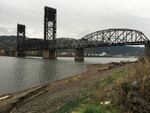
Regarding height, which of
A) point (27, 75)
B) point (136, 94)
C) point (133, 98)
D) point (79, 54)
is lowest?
point (27, 75)

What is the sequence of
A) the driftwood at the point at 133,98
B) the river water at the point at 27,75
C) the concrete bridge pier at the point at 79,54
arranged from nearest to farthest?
the driftwood at the point at 133,98, the river water at the point at 27,75, the concrete bridge pier at the point at 79,54

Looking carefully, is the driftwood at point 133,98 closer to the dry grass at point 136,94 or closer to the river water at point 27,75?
the dry grass at point 136,94

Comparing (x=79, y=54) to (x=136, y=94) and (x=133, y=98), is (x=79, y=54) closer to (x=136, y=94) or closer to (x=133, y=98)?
(x=136, y=94)

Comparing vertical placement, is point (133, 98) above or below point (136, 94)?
below

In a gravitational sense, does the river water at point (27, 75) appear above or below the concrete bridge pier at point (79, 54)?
below

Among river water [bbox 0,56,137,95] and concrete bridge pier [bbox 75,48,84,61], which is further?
concrete bridge pier [bbox 75,48,84,61]

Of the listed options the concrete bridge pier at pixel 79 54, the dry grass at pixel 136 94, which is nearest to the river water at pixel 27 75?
the dry grass at pixel 136 94

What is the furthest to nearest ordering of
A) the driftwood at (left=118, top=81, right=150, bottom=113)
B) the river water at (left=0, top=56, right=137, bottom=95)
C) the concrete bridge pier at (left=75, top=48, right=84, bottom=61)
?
the concrete bridge pier at (left=75, top=48, right=84, bottom=61), the river water at (left=0, top=56, right=137, bottom=95), the driftwood at (left=118, top=81, right=150, bottom=113)

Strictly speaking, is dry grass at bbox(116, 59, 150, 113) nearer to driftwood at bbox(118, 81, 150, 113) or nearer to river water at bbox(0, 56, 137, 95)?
driftwood at bbox(118, 81, 150, 113)

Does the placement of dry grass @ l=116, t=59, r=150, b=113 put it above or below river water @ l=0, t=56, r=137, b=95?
above

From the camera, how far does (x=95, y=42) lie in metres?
199

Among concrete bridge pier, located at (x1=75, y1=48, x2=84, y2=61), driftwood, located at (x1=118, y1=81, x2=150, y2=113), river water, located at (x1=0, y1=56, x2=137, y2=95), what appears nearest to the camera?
driftwood, located at (x1=118, y1=81, x2=150, y2=113)

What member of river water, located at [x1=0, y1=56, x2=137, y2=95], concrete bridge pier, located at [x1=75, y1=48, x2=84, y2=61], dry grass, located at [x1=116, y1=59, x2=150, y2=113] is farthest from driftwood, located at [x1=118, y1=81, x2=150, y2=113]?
concrete bridge pier, located at [x1=75, y1=48, x2=84, y2=61]

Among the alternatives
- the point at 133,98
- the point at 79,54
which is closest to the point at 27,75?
the point at 133,98
